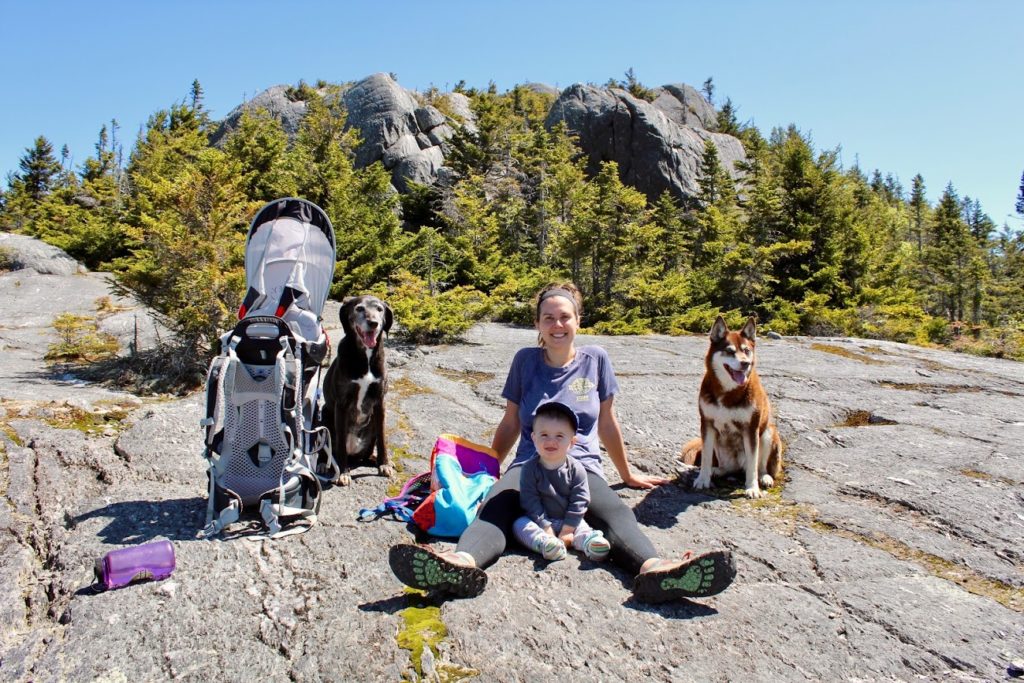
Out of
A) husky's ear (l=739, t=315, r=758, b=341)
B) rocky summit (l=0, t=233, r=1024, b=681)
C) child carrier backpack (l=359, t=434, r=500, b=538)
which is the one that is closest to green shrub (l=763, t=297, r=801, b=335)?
rocky summit (l=0, t=233, r=1024, b=681)

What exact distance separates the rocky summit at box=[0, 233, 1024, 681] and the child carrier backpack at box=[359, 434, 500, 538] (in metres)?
0.17

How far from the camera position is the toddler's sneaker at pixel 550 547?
2865 mm

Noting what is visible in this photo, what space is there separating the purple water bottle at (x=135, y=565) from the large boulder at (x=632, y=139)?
3103cm

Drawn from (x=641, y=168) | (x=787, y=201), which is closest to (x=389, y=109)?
(x=641, y=168)

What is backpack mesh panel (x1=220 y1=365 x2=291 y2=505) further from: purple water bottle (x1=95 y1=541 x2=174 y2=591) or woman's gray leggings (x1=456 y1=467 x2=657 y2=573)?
woman's gray leggings (x1=456 y1=467 x2=657 y2=573)

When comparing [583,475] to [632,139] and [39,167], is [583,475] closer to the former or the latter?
[632,139]

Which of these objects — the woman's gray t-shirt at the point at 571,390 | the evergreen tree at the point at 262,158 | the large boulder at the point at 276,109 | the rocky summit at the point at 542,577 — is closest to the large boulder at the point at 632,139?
the large boulder at the point at 276,109

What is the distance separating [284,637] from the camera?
2346 millimetres

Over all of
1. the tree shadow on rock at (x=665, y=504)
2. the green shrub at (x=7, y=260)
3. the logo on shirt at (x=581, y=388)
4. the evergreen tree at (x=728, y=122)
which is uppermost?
the evergreen tree at (x=728, y=122)

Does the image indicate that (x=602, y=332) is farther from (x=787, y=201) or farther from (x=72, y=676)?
(x=72, y=676)

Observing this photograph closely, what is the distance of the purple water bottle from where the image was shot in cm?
258

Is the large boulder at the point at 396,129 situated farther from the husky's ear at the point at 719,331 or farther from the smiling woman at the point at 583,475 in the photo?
the smiling woman at the point at 583,475

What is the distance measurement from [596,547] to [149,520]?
2.51m

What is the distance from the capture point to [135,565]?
8.64 feet
